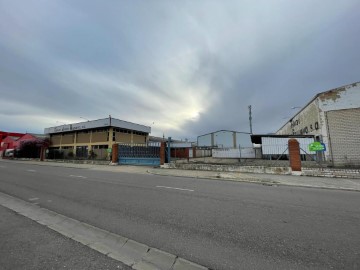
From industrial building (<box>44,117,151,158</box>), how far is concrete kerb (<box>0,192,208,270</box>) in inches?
1142

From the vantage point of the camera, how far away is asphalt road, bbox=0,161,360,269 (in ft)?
10.5

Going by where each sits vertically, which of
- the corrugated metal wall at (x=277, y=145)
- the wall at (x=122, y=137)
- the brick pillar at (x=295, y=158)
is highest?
the wall at (x=122, y=137)

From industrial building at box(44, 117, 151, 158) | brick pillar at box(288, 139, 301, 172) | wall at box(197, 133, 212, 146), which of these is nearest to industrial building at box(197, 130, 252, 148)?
wall at box(197, 133, 212, 146)

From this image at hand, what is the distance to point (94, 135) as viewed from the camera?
4025 centimetres

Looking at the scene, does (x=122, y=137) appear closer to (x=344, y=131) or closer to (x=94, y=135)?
(x=94, y=135)

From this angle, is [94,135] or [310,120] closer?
[310,120]

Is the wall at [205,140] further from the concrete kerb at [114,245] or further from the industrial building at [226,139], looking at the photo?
the concrete kerb at [114,245]

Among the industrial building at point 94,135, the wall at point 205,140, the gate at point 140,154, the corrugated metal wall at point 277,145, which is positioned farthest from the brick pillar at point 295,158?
the wall at point 205,140

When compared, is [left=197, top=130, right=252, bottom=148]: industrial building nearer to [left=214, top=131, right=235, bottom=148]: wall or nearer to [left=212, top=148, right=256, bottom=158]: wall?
[left=214, top=131, right=235, bottom=148]: wall

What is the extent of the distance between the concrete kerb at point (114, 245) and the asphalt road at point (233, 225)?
207 mm

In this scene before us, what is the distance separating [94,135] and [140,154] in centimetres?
2168

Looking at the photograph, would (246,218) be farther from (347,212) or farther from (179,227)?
(347,212)

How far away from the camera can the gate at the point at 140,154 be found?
846 inches

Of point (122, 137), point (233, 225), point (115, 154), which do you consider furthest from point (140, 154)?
point (122, 137)
